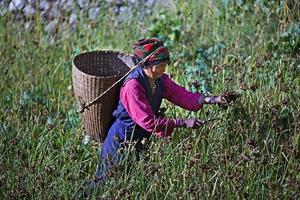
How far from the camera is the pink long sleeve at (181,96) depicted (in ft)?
14.9

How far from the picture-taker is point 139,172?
4.29 m

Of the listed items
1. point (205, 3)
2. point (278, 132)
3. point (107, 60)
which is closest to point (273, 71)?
point (278, 132)

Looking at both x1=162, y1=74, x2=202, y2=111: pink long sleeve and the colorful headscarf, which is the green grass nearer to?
x1=162, y1=74, x2=202, y2=111: pink long sleeve

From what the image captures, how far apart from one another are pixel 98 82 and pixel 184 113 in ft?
3.53

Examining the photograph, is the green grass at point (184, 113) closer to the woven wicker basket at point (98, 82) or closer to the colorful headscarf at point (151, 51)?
the woven wicker basket at point (98, 82)

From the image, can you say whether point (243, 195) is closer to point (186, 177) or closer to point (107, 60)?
point (186, 177)

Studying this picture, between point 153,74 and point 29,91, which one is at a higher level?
point 153,74

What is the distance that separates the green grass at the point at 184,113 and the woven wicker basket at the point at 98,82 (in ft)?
0.75

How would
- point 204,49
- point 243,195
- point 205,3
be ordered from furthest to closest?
1. point 205,3
2. point 204,49
3. point 243,195

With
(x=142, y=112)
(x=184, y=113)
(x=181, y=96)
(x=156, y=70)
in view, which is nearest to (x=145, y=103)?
(x=142, y=112)

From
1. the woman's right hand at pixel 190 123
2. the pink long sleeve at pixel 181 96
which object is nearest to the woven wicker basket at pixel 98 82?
the pink long sleeve at pixel 181 96

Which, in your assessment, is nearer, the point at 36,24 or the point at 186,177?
the point at 186,177

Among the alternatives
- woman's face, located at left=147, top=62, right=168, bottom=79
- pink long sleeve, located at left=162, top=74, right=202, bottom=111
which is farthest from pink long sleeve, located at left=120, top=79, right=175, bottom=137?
pink long sleeve, located at left=162, top=74, right=202, bottom=111

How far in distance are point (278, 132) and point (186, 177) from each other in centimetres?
86
